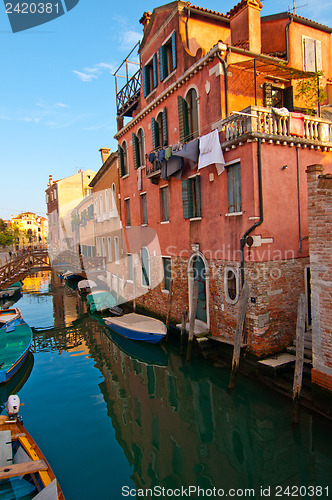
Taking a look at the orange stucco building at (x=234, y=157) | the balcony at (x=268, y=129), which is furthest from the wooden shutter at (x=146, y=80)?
the balcony at (x=268, y=129)

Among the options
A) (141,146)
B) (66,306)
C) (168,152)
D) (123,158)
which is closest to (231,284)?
(168,152)

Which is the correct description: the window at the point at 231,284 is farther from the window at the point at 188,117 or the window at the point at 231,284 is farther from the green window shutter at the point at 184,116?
the green window shutter at the point at 184,116

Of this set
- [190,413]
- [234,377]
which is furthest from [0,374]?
[234,377]

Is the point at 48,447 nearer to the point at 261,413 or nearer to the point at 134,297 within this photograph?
the point at 261,413

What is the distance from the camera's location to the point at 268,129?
872 cm

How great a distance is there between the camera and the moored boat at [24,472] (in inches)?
175

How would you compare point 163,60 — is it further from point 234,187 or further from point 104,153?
point 104,153

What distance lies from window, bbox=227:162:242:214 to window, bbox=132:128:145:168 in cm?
744

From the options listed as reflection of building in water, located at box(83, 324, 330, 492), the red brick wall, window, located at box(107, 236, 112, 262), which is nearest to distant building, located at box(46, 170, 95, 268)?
window, located at box(107, 236, 112, 262)

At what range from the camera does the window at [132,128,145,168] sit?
15973mm

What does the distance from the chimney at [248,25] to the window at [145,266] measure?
9054 mm

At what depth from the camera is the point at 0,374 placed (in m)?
9.39

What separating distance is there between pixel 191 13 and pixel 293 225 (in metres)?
8.17

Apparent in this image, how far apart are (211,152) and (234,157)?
2.64 ft
